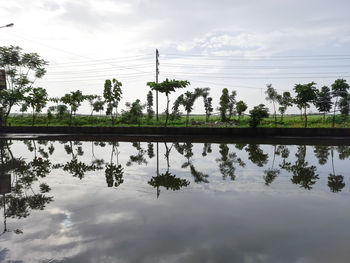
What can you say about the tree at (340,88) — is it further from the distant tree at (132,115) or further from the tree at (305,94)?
the distant tree at (132,115)

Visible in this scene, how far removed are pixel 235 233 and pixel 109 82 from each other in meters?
36.8

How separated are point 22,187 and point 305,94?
28610mm

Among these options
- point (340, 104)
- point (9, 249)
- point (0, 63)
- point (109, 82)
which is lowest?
point (9, 249)

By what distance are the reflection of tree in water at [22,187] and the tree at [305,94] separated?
2683 centimetres

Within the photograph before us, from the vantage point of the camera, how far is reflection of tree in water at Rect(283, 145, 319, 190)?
336 inches

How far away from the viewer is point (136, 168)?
1114cm

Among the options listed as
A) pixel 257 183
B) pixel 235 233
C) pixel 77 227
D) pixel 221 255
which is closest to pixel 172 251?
pixel 221 255

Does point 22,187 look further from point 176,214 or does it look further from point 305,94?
point 305,94

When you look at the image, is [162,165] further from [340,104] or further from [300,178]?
[340,104]

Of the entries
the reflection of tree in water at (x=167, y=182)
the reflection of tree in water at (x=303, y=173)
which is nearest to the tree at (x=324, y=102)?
the reflection of tree in water at (x=303, y=173)

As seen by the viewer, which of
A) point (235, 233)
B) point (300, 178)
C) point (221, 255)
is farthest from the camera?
point (300, 178)

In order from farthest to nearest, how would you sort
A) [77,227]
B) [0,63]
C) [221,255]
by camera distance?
1. [0,63]
2. [77,227]
3. [221,255]

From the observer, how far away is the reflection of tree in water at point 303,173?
8528 millimetres

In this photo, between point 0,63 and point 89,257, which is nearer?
point 89,257
